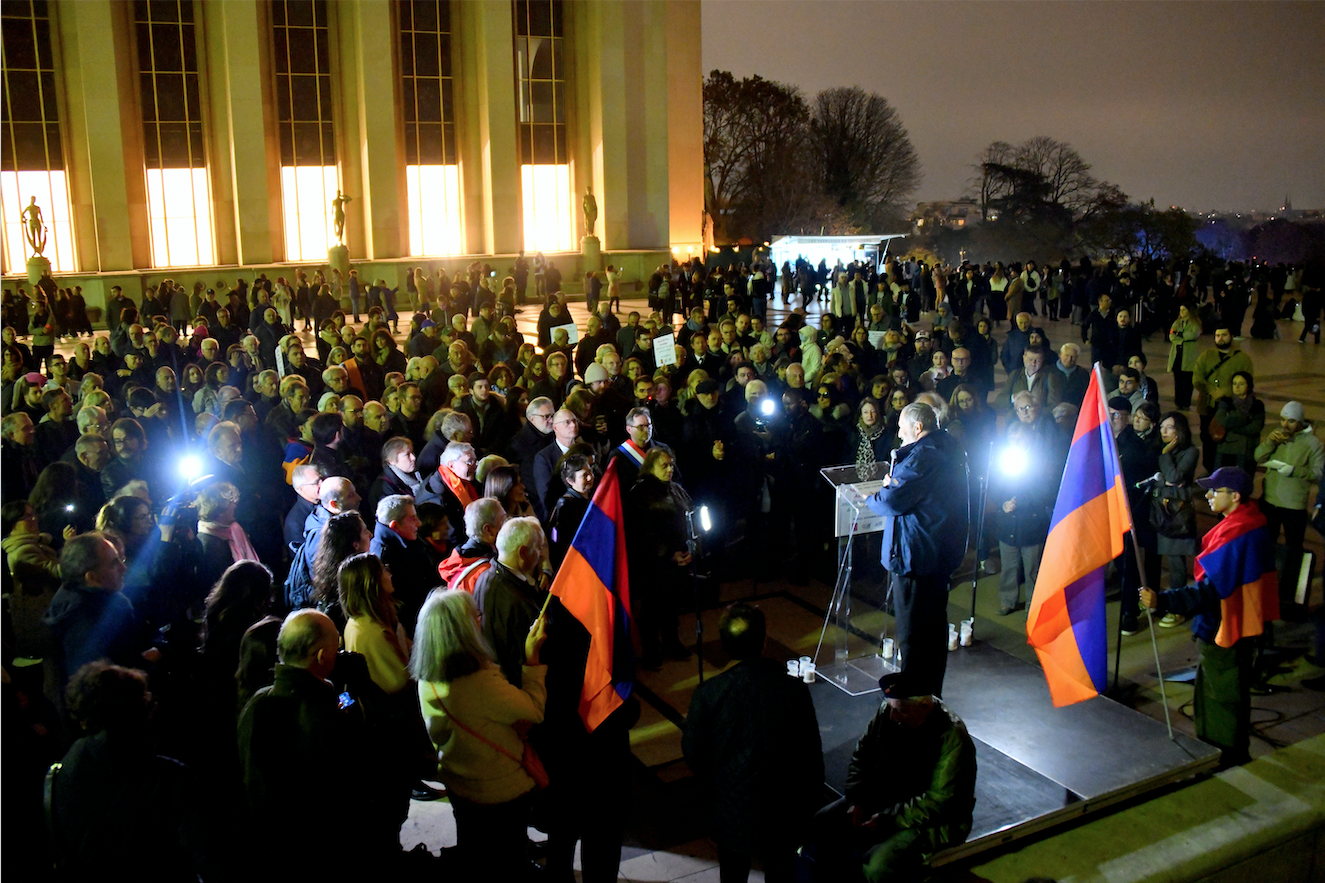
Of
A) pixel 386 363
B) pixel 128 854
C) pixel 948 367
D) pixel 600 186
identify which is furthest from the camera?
pixel 600 186

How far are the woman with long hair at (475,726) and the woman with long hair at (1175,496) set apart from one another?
5837mm

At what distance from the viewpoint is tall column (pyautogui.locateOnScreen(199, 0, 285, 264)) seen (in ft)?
103

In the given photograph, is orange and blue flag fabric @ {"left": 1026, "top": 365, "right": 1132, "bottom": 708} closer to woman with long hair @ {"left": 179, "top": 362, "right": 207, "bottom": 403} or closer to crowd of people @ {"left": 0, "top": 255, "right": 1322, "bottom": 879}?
crowd of people @ {"left": 0, "top": 255, "right": 1322, "bottom": 879}

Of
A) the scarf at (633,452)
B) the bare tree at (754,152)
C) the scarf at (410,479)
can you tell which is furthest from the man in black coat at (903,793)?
the bare tree at (754,152)

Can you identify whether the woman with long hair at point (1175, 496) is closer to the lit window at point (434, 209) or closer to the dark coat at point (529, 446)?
the dark coat at point (529, 446)

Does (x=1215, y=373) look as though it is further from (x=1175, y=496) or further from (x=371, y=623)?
(x=371, y=623)

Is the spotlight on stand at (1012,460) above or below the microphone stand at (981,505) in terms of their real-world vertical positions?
above

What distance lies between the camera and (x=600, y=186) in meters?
35.8

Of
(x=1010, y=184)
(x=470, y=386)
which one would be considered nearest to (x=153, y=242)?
(x=470, y=386)

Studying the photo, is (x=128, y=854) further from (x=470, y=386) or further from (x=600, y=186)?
(x=600, y=186)

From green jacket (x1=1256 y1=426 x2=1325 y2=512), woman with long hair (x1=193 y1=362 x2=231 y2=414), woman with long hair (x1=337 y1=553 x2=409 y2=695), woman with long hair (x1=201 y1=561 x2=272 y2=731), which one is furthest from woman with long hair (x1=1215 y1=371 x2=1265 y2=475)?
woman with long hair (x1=193 y1=362 x2=231 y2=414)

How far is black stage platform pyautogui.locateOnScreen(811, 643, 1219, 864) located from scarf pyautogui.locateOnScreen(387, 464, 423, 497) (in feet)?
9.83

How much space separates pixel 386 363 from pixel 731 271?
1856 cm

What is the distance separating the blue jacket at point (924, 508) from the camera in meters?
6.16
